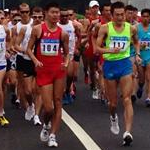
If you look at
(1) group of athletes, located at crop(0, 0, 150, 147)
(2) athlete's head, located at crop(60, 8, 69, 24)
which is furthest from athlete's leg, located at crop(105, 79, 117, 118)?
(2) athlete's head, located at crop(60, 8, 69, 24)

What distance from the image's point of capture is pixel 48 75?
977 cm

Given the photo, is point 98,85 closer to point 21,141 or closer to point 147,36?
point 147,36

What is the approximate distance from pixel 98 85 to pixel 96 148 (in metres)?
5.74

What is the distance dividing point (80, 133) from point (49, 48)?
1727 mm

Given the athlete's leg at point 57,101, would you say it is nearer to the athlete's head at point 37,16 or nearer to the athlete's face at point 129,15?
the athlete's head at point 37,16

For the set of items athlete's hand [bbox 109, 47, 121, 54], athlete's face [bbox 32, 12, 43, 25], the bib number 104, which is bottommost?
athlete's hand [bbox 109, 47, 121, 54]

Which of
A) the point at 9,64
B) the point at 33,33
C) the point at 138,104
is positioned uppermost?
the point at 33,33

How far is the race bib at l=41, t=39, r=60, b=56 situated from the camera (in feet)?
31.9

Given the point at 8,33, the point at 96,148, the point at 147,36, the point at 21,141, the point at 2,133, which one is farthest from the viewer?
the point at 147,36

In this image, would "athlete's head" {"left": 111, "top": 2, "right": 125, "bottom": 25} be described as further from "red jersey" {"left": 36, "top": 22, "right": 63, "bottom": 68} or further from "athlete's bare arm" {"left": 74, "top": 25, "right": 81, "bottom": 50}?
"athlete's bare arm" {"left": 74, "top": 25, "right": 81, "bottom": 50}

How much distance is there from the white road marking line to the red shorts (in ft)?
3.34

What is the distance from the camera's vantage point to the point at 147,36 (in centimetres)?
1421

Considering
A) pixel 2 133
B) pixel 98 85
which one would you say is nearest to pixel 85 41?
pixel 98 85

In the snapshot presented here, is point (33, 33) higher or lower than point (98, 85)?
higher
